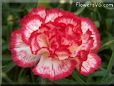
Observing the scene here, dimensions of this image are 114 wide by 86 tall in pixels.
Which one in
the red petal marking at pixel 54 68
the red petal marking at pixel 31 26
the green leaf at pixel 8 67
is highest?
the red petal marking at pixel 31 26

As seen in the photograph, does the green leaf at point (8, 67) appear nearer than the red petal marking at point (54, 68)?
No

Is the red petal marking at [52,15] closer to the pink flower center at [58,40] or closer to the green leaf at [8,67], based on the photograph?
the pink flower center at [58,40]

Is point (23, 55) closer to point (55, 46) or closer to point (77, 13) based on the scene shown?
point (55, 46)

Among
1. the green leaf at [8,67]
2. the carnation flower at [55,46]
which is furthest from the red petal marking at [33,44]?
the green leaf at [8,67]

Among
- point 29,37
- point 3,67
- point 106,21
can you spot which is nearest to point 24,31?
point 29,37

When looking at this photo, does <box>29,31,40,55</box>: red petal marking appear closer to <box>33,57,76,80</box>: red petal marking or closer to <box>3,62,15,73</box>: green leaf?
<box>33,57,76,80</box>: red petal marking

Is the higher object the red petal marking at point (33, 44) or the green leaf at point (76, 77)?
the red petal marking at point (33, 44)
